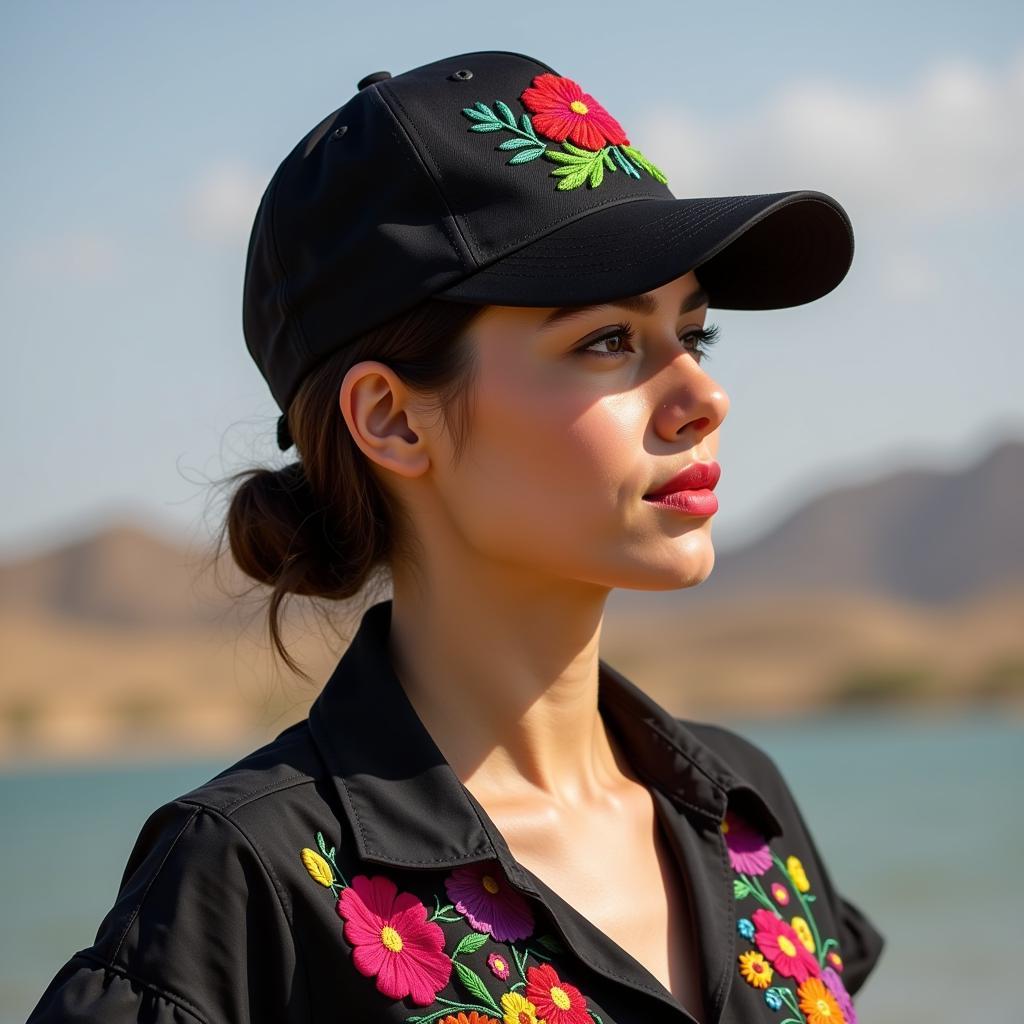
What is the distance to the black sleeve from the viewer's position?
4.17 feet

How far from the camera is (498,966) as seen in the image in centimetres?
141

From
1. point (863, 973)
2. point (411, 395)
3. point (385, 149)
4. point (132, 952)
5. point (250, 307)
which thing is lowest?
point (863, 973)

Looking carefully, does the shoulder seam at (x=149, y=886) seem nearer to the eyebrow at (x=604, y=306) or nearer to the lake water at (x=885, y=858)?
the eyebrow at (x=604, y=306)

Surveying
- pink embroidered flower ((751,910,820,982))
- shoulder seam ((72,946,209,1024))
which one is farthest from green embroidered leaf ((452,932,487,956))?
pink embroidered flower ((751,910,820,982))

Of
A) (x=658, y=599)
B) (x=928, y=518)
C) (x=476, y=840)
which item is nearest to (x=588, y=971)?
(x=476, y=840)

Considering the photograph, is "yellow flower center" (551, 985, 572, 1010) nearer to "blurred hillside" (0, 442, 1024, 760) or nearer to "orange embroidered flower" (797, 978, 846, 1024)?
"orange embroidered flower" (797, 978, 846, 1024)

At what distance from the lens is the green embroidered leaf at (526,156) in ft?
5.08

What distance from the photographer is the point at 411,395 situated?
1.60m

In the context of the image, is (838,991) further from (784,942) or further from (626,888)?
(626,888)

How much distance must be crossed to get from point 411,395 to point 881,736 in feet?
74.8

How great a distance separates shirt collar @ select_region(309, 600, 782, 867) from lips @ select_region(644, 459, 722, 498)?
1.17ft

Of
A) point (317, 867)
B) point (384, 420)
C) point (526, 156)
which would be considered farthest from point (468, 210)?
point (317, 867)

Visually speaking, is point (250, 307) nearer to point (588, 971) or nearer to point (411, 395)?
point (411, 395)

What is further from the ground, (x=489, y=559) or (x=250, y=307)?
(x=250, y=307)
